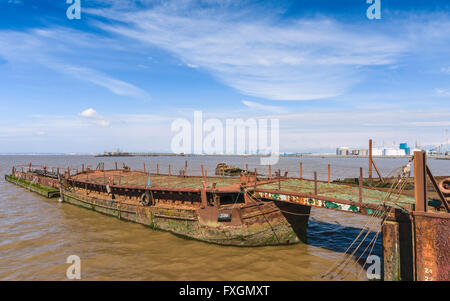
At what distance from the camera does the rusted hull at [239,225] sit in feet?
41.9

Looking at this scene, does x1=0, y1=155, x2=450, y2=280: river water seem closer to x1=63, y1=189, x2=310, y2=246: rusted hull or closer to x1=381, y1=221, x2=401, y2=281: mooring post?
x1=63, y1=189, x2=310, y2=246: rusted hull

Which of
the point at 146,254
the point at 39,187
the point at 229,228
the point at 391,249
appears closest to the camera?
the point at 391,249

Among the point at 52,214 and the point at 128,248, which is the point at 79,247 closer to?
the point at 128,248

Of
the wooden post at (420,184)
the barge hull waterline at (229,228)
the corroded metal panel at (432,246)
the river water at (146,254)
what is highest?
the wooden post at (420,184)

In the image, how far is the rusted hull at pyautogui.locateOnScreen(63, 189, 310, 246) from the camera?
12.8m

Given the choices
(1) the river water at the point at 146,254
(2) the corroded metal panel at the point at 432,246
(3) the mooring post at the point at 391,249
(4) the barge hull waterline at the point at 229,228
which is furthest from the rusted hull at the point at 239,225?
(2) the corroded metal panel at the point at 432,246

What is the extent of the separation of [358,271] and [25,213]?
25.4m

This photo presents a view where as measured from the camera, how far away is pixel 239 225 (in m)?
12.7

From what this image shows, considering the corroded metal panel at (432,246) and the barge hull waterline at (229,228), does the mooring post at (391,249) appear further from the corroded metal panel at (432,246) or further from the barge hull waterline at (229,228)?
the barge hull waterline at (229,228)

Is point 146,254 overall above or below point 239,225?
below

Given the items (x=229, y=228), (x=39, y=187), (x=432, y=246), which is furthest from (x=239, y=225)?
(x=39, y=187)

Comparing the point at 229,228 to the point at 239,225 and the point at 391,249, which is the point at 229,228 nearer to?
the point at 239,225

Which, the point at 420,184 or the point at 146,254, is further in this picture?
the point at 146,254
